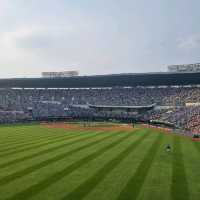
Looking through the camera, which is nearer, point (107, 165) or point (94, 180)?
point (94, 180)

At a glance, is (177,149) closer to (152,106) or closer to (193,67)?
(193,67)

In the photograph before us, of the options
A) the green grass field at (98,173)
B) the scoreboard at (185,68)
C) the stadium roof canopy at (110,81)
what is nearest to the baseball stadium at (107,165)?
the green grass field at (98,173)

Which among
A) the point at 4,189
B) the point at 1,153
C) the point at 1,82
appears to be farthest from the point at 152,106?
the point at 4,189

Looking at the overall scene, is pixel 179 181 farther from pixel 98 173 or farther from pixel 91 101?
pixel 91 101

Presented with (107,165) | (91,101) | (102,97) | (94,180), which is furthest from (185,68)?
(94,180)

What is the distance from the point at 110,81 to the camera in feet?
306

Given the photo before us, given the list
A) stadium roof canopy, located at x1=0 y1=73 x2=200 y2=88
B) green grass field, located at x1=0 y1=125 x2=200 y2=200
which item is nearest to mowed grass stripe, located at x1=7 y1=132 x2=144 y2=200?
green grass field, located at x1=0 y1=125 x2=200 y2=200

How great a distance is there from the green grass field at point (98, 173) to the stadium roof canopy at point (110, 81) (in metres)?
52.9

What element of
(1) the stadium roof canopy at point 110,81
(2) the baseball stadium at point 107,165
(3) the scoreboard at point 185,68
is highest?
(3) the scoreboard at point 185,68

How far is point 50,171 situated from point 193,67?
65.8m

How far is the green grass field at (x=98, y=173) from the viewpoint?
17.3 m

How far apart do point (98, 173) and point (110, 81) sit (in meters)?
72.4

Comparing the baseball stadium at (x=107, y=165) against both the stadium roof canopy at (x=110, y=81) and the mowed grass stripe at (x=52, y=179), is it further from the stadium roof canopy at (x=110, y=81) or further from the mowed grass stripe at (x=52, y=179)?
the stadium roof canopy at (x=110, y=81)

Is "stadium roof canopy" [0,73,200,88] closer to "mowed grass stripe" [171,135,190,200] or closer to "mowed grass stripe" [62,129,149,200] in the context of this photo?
"mowed grass stripe" [171,135,190,200]
